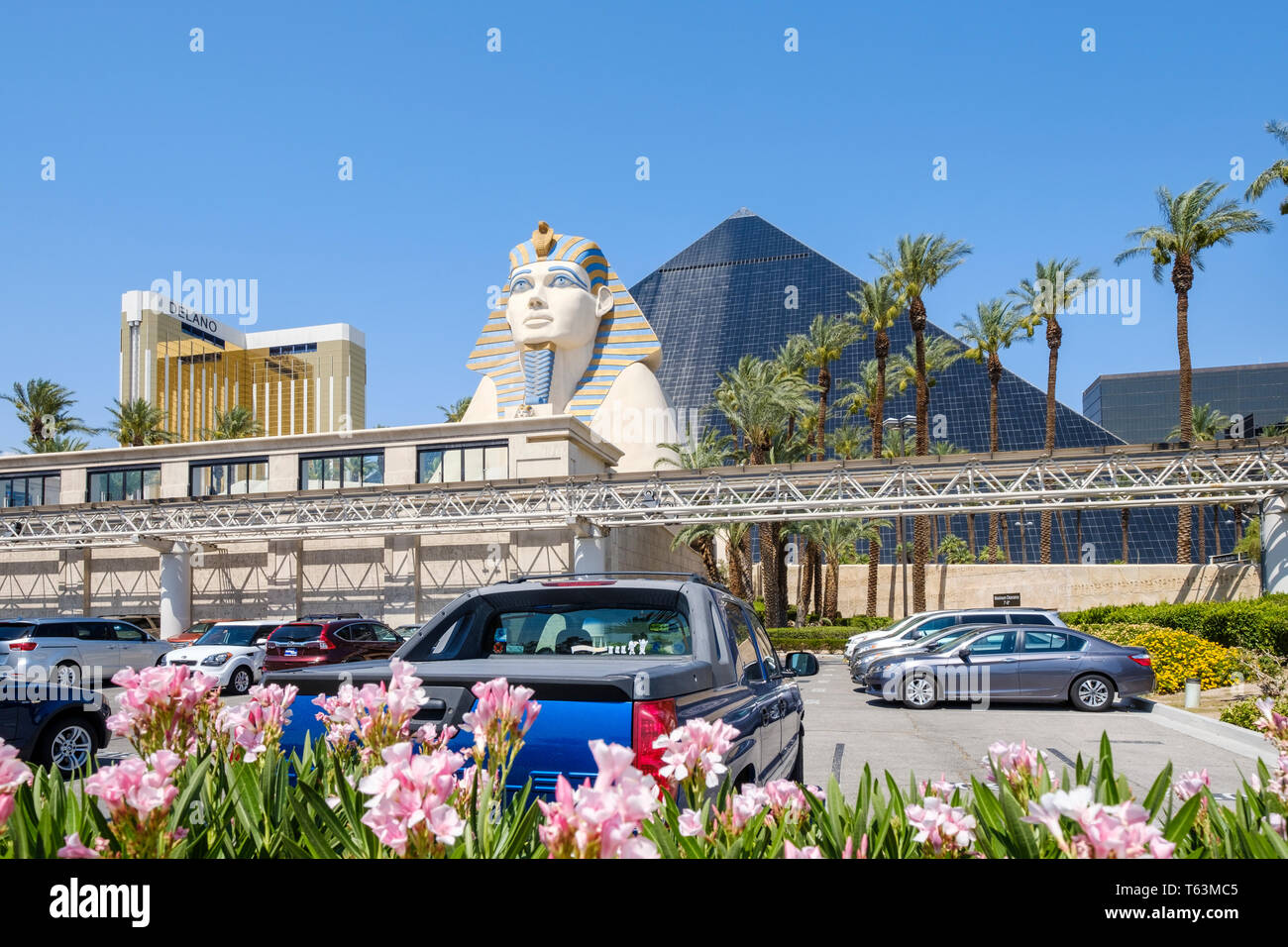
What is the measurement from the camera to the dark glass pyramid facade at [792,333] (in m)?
92.8

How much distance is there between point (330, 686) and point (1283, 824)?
3.21m

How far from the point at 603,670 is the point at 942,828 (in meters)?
1.83

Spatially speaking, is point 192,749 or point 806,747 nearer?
point 192,749

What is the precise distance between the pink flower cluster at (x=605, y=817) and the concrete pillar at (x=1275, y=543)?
37364mm

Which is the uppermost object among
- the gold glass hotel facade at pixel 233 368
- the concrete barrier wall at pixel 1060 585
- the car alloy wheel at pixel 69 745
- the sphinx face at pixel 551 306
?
the gold glass hotel facade at pixel 233 368

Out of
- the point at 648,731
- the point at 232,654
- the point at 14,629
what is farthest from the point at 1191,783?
the point at 14,629

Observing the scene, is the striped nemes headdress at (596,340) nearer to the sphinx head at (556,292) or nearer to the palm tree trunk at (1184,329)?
the sphinx head at (556,292)

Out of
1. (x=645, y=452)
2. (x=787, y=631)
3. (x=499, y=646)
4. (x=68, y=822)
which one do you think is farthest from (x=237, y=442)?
(x=68, y=822)

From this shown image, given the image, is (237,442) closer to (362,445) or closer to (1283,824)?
(362,445)

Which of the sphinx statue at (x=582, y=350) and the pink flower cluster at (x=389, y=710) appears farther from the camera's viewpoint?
the sphinx statue at (x=582, y=350)

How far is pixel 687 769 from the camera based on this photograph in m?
2.43

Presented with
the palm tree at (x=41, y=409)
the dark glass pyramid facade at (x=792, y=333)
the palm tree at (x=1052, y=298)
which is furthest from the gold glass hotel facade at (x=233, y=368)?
the palm tree at (x=1052, y=298)

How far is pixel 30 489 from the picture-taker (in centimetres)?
4381

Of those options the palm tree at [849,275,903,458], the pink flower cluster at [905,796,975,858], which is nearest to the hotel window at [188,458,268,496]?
the palm tree at [849,275,903,458]
